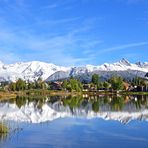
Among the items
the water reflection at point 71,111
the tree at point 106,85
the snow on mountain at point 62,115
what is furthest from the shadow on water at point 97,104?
the tree at point 106,85

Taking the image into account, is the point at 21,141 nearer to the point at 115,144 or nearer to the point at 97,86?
the point at 115,144

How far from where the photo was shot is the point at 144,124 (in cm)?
3397

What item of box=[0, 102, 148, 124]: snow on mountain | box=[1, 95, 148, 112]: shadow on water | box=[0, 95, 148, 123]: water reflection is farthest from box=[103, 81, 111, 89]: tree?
box=[0, 102, 148, 124]: snow on mountain

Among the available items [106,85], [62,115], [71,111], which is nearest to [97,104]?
[71,111]

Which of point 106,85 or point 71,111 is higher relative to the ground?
point 106,85

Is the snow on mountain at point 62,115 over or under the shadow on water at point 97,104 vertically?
under

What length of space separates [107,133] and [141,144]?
196 inches

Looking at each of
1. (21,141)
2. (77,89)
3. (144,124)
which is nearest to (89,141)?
(21,141)

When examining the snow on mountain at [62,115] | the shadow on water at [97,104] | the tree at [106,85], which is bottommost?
the snow on mountain at [62,115]

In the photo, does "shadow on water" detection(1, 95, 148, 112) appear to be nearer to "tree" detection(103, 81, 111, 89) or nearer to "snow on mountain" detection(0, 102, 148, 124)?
"snow on mountain" detection(0, 102, 148, 124)

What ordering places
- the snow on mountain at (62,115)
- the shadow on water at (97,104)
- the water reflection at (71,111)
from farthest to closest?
1. the shadow on water at (97,104)
2. the water reflection at (71,111)
3. the snow on mountain at (62,115)

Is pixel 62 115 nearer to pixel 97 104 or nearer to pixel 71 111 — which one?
pixel 71 111

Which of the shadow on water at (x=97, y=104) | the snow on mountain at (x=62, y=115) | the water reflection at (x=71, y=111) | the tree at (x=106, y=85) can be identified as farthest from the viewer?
the tree at (x=106, y=85)

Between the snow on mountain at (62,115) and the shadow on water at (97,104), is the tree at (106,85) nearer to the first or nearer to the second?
the shadow on water at (97,104)
